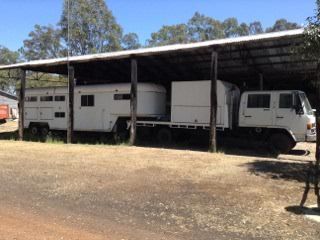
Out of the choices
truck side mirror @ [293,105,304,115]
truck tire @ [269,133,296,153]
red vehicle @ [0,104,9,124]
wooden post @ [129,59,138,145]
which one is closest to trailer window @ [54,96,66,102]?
wooden post @ [129,59,138,145]

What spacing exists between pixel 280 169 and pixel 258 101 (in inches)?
221

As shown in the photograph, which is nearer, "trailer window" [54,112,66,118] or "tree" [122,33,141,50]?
"trailer window" [54,112,66,118]

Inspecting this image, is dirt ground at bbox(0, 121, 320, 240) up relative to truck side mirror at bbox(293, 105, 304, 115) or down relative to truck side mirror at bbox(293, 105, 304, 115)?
down

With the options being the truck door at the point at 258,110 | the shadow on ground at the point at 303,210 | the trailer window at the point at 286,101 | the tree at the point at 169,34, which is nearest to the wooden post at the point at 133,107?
the truck door at the point at 258,110

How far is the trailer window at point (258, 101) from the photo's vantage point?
1830 cm

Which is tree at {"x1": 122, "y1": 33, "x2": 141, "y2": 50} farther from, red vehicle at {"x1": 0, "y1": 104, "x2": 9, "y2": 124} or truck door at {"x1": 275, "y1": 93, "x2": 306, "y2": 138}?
truck door at {"x1": 275, "y1": 93, "x2": 306, "y2": 138}

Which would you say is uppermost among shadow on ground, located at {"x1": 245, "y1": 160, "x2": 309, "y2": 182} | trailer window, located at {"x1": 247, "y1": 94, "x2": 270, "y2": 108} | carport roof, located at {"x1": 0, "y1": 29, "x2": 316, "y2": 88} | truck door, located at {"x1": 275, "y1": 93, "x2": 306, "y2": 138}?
carport roof, located at {"x1": 0, "y1": 29, "x2": 316, "y2": 88}

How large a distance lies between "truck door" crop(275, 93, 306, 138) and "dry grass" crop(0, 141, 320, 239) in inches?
100

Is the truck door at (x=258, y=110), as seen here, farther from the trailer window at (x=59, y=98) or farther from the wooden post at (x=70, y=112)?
the trailer window at (x=59, y=98)

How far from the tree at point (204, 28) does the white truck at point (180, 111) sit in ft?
141

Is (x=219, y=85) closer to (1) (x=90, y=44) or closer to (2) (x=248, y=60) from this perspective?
(2) (x=248, y=60)

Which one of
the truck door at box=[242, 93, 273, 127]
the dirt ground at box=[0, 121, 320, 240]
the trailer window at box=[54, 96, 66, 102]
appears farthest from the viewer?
the trailer window at box=[54, 96, 66, 102]

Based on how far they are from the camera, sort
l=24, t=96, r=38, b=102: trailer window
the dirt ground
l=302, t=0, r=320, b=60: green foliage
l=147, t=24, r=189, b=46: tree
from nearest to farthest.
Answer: the dirt ground < l=302, t=0, r=320, b=60: green foliage < l=24, t=96, r=38, b=102: trailer window < l=147, t=24, r=189, b=46: tree

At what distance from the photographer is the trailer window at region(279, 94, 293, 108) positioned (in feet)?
58.0
